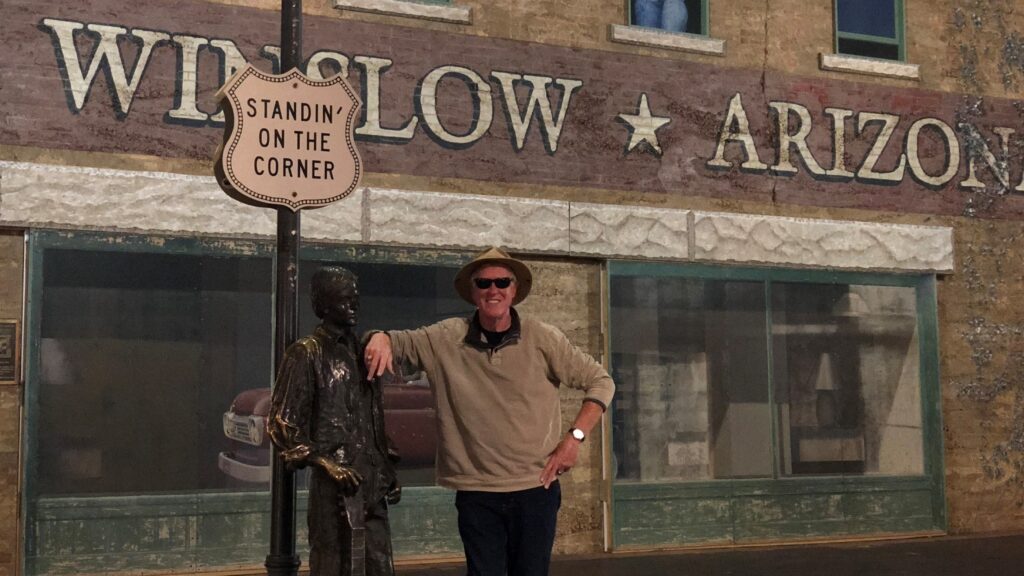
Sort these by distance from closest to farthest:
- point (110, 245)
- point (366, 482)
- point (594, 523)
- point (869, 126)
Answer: point (366, 482) < point (110, 245) < point (594, 523) < point (869, 126)

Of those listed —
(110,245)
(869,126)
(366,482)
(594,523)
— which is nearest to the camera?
(366,482)

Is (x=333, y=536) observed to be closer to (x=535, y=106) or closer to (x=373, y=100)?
(x=373, y=100)

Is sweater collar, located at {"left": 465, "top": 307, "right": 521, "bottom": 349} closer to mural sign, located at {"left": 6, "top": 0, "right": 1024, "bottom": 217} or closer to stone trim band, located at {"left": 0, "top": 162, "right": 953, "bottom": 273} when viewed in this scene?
mural sign, located at {"left": 6, "top": 0, "right": 1024, "bottom": 217}

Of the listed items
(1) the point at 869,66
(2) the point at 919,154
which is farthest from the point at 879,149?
(1) the point at 869,66

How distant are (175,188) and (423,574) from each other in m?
3.52

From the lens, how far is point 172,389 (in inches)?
409

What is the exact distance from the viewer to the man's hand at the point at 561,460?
229 inches

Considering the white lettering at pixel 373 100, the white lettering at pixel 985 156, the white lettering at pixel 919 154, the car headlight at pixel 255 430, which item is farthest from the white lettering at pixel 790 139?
the car headlight at pixel 255 430

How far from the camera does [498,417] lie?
5.87m

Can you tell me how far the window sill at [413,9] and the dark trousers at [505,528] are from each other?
6159 mm

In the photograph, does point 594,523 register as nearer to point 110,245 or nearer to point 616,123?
point 616,123

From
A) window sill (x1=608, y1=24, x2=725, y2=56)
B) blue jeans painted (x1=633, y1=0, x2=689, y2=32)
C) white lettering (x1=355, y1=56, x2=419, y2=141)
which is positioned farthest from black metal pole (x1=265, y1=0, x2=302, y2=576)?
blue jeans painted (x1=633, y1=0, x2=689, y2=32)

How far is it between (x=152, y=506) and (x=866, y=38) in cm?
807

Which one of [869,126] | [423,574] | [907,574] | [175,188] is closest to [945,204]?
[869,126]
